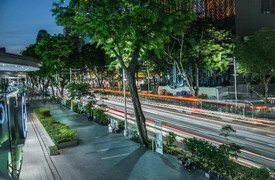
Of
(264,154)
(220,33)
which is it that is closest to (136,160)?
(264,154)

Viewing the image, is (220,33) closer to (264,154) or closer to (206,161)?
(264,154)

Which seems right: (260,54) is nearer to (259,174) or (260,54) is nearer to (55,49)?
(259,174)

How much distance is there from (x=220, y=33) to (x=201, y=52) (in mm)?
4066

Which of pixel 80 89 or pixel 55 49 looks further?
pixel 55 49

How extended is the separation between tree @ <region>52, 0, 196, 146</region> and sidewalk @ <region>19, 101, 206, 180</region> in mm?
6499

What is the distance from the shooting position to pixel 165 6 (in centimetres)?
1706

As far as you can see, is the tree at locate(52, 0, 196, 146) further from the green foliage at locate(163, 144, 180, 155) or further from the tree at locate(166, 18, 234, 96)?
the tree at locate(166, 18, 234, 96)

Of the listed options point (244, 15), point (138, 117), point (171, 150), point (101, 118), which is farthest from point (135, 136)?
point (244, 15)

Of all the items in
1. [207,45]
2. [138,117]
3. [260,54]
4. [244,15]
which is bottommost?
[138,117]

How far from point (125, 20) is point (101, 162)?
8.15 meters

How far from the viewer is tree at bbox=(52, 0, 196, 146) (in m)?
16.0

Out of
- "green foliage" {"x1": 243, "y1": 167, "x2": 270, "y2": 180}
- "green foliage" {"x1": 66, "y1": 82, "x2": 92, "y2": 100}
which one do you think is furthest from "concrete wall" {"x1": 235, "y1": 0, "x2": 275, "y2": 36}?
"green foliage" {"x1": 243, "y1": 167, "x2": 270, "y2": 180}

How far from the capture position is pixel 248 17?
63.2 metres

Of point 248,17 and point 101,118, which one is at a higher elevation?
point 248,17
